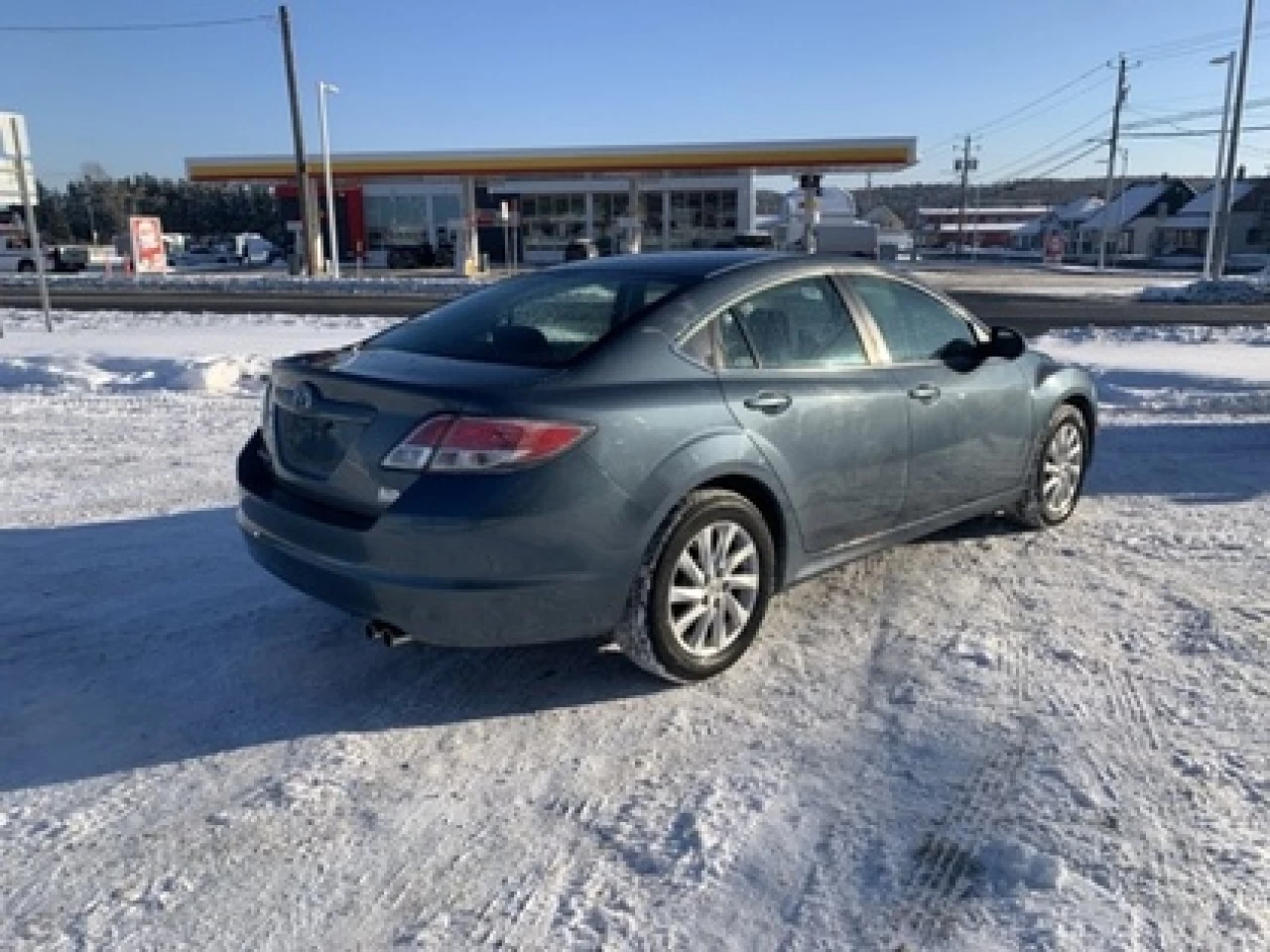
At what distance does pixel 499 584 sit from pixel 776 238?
54021mm

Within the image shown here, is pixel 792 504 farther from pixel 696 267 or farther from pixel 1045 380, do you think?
pixel 1045 380

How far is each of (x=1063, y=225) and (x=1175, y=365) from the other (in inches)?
3465

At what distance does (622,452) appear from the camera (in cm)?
335

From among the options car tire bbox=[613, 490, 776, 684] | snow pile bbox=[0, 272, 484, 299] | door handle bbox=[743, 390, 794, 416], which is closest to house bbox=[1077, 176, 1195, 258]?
snow pile bbox=[0, 272, 484, 299]

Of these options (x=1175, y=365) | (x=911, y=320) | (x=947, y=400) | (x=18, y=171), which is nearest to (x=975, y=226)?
(x=1175, y=365)

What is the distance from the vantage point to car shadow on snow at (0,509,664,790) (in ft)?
11.0

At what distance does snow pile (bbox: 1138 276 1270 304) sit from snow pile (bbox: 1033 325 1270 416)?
11041mm

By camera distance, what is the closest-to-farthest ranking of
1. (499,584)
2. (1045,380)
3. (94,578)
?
1. (499,584)
2. (94,578)
3. (1045,380)

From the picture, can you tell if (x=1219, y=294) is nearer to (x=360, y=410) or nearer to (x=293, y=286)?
(x=293, y=286)

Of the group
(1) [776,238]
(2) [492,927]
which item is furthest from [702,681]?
(1) [776,238]

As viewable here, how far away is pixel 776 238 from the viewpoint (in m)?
54.9

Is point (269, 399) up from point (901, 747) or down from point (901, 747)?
up

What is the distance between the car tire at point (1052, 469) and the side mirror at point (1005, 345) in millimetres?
524

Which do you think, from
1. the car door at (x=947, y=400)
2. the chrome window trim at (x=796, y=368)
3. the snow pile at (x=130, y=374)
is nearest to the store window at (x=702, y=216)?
the snow pile at (x=130, y=374)
